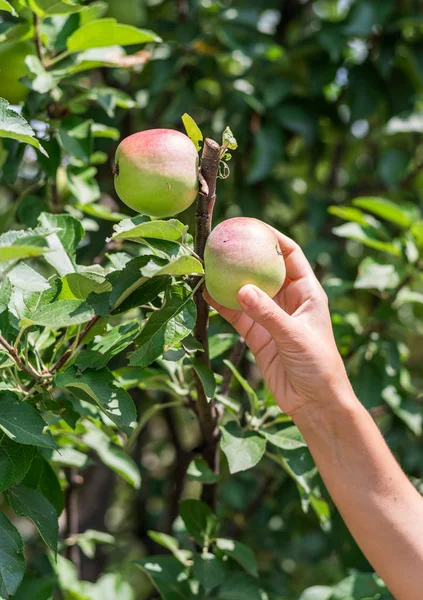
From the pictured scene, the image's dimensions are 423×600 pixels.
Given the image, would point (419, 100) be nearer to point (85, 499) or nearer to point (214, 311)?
point (214, 311)

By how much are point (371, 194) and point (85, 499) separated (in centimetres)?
122

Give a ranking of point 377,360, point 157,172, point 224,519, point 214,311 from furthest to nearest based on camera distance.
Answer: point 224,519 < point 377,360 < point 214,311 < point 157,172

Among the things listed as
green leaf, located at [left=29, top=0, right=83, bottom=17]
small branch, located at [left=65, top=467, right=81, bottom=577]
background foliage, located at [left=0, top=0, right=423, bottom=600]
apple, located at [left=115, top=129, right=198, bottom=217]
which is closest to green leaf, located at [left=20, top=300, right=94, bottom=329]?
background foliage, located at [left=0, top=0, right=423, bottom=600]

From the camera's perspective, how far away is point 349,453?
1017 millimetres

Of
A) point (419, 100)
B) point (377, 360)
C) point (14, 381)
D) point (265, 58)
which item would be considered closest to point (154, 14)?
point (265, 58)

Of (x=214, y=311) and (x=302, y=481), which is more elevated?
(x=214, y=311)

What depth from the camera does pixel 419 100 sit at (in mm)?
1988

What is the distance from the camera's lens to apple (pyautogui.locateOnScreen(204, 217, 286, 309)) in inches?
32.0

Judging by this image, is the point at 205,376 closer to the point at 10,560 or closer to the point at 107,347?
the point at 107,347

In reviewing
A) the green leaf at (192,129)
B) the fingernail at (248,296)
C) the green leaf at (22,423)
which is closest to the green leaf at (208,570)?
the green leaf at (22,423)

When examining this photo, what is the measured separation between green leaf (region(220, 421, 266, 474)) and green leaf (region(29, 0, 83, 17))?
720 millimetres

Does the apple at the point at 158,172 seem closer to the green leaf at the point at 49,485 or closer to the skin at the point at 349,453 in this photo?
the skin at the point at 349,453

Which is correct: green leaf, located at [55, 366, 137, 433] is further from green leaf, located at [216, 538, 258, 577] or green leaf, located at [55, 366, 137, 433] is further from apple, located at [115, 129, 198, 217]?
green leaf, located at [216, 538, 258, 577]

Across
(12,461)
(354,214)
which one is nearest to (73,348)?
(12,461)
